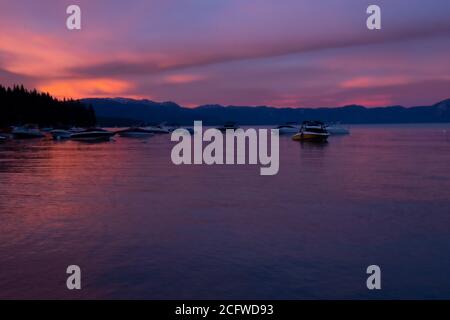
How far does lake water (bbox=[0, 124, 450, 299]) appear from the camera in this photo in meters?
8.77

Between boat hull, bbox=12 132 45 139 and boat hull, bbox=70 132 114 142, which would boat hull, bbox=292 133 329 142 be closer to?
boat hull, bbox=70 132 114 142

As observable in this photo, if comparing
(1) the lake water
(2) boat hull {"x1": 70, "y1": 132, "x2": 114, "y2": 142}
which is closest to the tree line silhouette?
(2) boat hull {"x1": 70, "y1": 132, "x2": 114, "y2": 142}

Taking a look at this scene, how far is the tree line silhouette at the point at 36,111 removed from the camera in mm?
121750

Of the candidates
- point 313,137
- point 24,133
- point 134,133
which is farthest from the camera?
point 134,133

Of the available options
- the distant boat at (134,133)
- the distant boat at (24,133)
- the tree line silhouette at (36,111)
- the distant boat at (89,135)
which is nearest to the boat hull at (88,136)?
the distant boat at (89,135)

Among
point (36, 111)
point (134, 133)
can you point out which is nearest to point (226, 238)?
point (134, 133)

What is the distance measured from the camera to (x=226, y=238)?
40.5 ft

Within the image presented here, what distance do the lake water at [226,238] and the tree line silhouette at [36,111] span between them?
110 metres

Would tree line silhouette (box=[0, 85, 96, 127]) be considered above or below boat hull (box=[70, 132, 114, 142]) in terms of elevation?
above

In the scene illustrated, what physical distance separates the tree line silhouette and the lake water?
361 ft

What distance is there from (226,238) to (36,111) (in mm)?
133788

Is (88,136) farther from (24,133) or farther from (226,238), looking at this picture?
(226,238)
